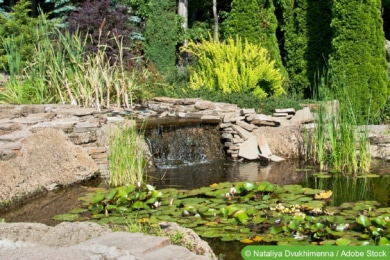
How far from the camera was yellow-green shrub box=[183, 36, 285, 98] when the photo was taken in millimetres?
10633

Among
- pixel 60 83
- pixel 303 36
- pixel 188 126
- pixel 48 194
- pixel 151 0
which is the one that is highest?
pixel 151 0

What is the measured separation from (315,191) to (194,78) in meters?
6.29

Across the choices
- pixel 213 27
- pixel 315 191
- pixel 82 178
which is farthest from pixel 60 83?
pixel 213 27

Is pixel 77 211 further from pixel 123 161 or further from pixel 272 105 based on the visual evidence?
pixel 272 105

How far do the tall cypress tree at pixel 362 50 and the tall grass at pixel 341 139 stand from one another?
314cm

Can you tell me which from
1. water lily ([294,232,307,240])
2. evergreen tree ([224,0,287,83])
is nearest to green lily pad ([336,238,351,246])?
water lily ([294,232,307,240])

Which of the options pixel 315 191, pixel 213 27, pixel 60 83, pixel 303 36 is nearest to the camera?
pixel 315 191

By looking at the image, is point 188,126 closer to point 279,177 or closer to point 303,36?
point 279,177

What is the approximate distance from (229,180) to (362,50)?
4.83 meters

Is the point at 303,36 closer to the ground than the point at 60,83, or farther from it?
farther from it

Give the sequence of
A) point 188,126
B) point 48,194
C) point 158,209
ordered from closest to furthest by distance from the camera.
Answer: point 158,209, point 48,194, point 188,126

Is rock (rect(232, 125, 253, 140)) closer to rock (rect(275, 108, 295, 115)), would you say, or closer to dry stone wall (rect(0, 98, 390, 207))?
dry stone wall (rect(0, 98, 390, 207))

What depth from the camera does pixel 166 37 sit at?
1382 centimetres

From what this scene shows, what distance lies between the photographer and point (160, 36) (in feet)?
45.1
